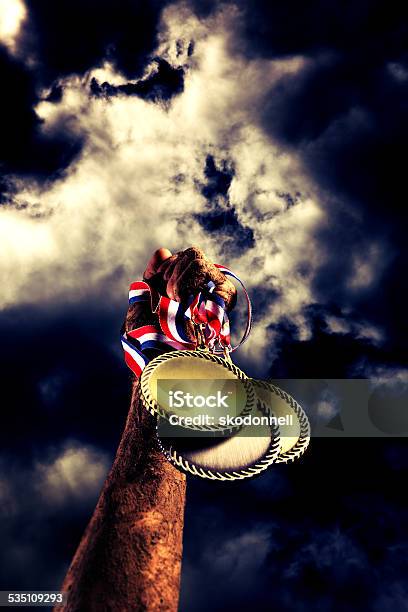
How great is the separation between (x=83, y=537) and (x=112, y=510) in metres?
0.37

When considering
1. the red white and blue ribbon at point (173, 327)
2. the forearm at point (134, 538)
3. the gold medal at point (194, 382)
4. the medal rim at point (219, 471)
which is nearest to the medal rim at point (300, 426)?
the gold medal at point (194, 382)

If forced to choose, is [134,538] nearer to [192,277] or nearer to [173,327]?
[173,327]

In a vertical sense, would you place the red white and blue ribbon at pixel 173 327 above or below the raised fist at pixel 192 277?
below

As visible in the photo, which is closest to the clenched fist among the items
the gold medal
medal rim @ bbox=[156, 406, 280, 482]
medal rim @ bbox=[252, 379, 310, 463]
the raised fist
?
the raised fist

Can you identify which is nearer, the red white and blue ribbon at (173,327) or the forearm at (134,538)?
the forearm at (134,538)

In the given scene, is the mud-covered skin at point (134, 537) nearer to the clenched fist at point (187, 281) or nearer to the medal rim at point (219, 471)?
the medal rim at point (219, 471)

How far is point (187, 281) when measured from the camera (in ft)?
13.0

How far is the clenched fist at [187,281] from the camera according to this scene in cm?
394

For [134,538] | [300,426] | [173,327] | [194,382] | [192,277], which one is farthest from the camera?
[192,277]

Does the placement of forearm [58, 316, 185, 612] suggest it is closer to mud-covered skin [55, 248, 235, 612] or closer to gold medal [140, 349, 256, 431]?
mud-covered skin [55, 248, 235, 612]

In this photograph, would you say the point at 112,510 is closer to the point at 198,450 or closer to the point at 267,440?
the point at 198,450

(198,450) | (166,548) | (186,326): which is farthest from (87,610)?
(186,326)

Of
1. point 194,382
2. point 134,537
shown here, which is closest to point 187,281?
point 194,382

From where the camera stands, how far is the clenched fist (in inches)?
155
